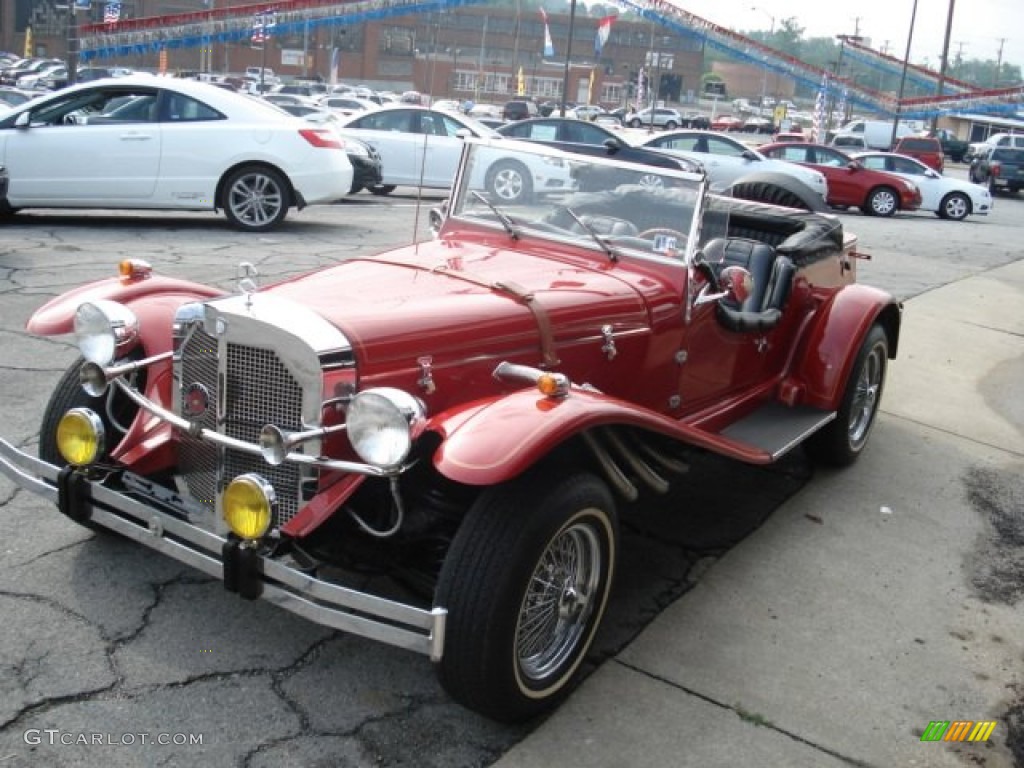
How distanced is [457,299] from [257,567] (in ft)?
4.03

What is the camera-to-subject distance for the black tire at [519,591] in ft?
9.27

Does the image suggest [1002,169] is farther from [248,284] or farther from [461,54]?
[461,54]

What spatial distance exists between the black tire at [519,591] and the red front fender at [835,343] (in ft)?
7.80

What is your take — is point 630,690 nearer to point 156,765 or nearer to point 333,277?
point 156,765

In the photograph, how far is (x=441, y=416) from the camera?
10.2ft

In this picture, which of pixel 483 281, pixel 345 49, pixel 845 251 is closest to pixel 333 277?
pixel 483 281

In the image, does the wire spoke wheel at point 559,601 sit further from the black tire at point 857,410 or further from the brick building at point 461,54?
the brick building at point 461,54

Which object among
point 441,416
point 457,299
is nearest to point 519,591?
point 441,416

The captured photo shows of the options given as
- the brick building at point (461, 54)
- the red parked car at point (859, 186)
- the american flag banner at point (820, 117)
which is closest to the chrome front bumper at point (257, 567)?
the red parked car at point (859, 186)

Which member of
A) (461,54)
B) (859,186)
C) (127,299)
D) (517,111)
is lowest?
(127,299)

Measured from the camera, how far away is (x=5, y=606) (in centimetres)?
350

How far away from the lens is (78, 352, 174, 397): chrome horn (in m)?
3.52

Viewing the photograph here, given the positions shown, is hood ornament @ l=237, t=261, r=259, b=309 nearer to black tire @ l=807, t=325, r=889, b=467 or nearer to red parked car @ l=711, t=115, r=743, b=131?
black tire @ l=807, t=325, r=889, b=467

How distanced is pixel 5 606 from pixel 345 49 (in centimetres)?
7980
